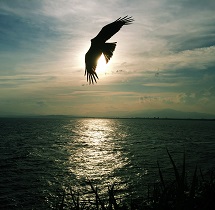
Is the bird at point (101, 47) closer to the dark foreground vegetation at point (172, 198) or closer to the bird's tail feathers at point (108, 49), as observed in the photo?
the bird's tail feathers at point (108, 49)

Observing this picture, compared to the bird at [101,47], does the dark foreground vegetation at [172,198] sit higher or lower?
lower

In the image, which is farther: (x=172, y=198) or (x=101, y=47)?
(x=172, y=198)

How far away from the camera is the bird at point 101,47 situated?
183 inches

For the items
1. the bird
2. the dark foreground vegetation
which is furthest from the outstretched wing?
the dark foreground vegetation

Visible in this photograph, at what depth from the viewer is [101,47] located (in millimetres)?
4883

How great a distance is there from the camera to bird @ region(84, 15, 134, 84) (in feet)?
15.3

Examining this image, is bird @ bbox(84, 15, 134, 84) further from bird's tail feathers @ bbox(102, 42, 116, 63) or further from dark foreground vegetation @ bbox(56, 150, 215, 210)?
dark foreground vegetation @ bbox(56, 150, 215, 210)

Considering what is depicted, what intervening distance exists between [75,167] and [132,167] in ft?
24.7

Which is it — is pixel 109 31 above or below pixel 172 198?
above

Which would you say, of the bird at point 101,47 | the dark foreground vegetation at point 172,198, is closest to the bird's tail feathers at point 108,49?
the bird at point 101,47

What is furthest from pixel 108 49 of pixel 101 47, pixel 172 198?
pixel 172 198

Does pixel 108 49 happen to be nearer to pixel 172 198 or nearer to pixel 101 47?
pixel 101 47

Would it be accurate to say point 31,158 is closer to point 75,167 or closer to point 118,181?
point 75,167

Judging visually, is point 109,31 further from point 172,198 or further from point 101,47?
point 172,198
